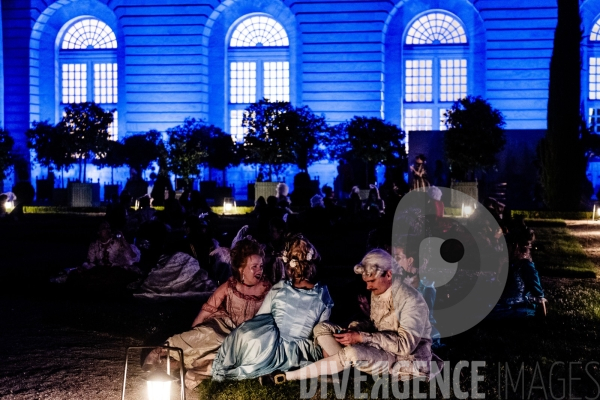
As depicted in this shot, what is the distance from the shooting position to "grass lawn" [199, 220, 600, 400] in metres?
6.17

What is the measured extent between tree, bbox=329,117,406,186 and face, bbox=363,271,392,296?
2956 cm

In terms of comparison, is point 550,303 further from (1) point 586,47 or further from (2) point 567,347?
(1) point 586,47

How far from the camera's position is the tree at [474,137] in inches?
1104

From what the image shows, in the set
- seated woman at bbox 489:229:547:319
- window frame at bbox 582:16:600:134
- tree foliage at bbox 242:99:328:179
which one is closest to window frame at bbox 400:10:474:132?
window frame at bbox 582:16:600:134

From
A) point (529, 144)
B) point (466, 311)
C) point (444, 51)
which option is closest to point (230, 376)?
point (466, 311)

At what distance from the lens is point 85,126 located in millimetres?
36531

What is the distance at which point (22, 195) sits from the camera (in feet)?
114

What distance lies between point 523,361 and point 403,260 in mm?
1376

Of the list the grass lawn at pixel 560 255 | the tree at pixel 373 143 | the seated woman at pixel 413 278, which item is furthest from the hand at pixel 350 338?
the tree at pixel 373 143

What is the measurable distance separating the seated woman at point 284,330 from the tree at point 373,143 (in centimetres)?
2941

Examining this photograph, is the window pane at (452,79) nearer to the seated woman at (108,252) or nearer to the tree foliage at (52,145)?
the tree foliage at (52,145)

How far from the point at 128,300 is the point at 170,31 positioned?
35022mm

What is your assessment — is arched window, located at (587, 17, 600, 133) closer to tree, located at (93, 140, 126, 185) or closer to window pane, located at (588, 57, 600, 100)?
window pane, located at (588, 57, 600, 100)

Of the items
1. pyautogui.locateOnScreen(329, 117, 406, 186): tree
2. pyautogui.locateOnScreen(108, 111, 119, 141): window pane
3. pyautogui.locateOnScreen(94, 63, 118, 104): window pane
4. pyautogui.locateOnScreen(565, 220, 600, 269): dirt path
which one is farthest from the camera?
pyautogui.locateOnScreen(94, 63, 118, 104): window pane
